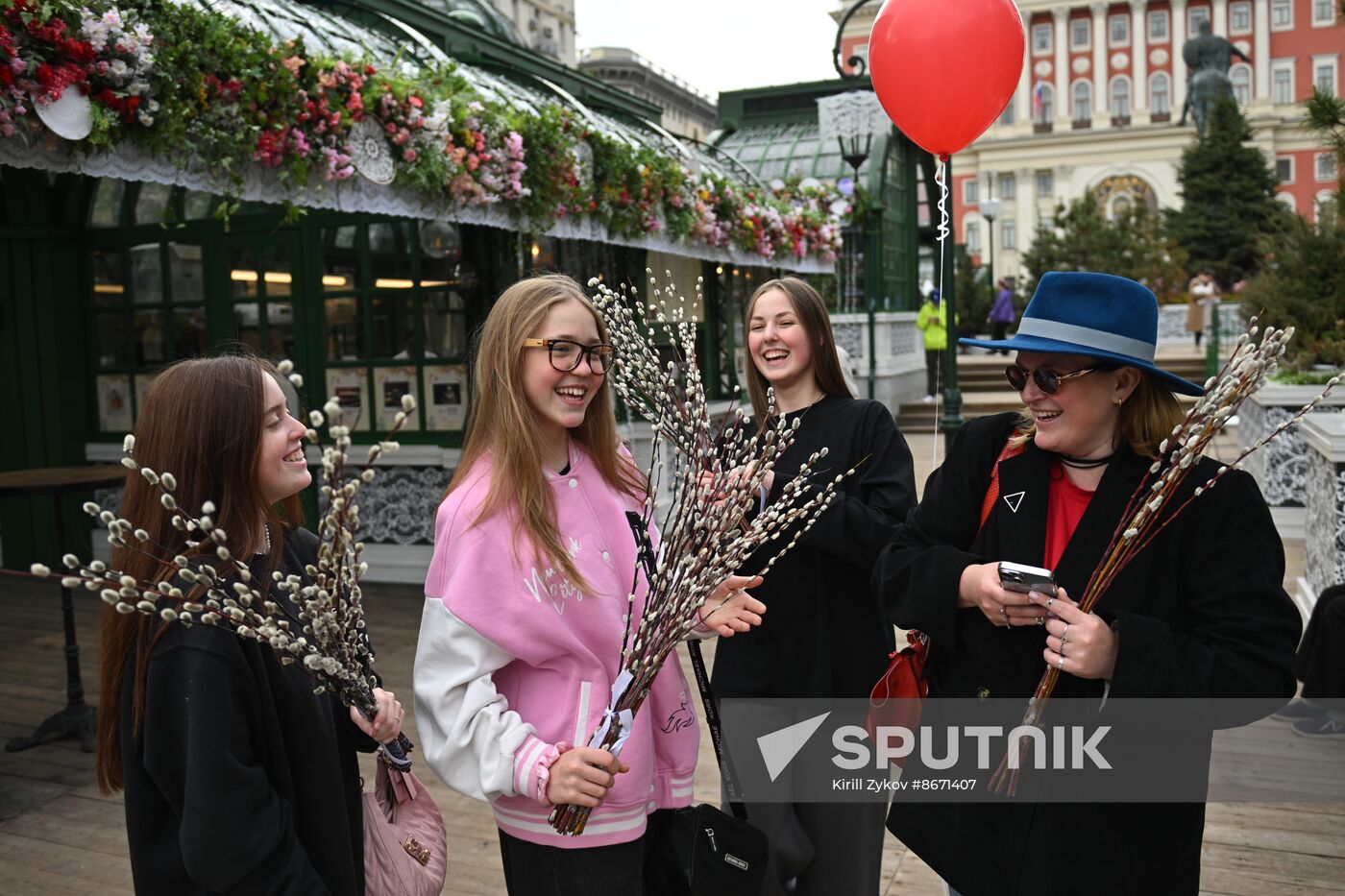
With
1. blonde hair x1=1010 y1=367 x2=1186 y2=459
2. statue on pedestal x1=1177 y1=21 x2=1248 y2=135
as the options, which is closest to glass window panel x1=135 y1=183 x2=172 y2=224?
blonde hair x1=1010 y1=367 x2=1186 y2=459

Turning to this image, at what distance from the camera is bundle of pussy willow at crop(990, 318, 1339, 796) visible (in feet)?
5.67

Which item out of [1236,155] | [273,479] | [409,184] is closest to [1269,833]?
[273,479]

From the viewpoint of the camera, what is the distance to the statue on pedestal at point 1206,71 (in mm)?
41250

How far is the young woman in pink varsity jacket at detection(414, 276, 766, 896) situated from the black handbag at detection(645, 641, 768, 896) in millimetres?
68

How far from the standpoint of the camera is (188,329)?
7.81 metres

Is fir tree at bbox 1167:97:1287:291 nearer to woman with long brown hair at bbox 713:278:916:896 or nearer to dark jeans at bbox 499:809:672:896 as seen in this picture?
woman with long brown hair at bbox 713:278:916:896

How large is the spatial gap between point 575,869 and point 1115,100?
7538 cm

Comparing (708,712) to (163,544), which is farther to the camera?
(708,712)

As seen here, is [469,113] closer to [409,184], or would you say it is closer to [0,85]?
[409,184]

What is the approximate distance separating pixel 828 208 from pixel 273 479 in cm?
1126

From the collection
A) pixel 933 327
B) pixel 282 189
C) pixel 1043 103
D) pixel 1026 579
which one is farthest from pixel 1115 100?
pixel 1026 579

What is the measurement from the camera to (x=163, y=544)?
1754 millimetres

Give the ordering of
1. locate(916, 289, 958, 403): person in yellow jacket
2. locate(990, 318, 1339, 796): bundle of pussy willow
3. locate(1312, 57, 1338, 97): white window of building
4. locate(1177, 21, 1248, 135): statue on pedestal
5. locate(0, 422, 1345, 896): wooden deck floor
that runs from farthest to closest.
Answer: locate(1312, 57, 1338, 97): white window of building < locate(1177, 21, 1248, 135): statue on pedestal < locate(916, 289, 958, 403): person in yellow jacket < locate(0, 422, 1345, 896): wooden deck floor < locate(990, 318, 1339, 796): bundle of pussy willow

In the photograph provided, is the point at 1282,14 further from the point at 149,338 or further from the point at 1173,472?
the point at 1173,472
